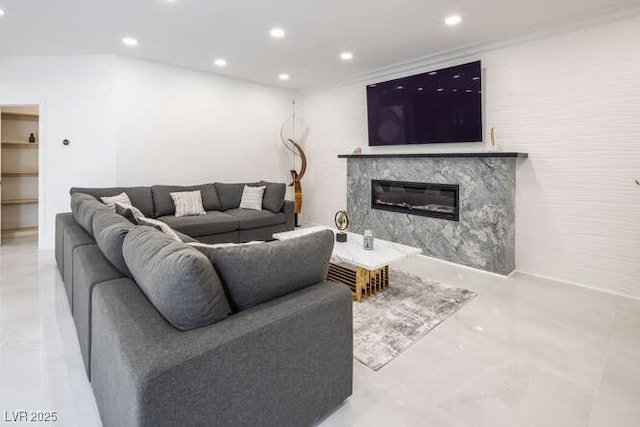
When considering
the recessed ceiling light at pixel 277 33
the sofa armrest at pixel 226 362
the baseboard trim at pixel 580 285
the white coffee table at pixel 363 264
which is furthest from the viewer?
the recessed ceiling light at pixel 277 33

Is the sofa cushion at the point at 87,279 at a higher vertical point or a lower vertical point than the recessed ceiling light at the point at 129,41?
lower

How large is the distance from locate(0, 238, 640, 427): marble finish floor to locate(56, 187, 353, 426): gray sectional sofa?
0.28m

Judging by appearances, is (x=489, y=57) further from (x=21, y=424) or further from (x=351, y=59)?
(x=21, y=424)

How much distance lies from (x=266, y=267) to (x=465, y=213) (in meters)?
3.32

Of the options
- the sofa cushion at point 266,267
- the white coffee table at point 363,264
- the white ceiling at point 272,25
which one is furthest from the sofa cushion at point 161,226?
the white ceiling at point 272,25

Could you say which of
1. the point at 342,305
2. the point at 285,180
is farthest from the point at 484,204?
the point at 285,180

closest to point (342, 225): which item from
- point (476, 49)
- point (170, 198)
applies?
point (170, 198)

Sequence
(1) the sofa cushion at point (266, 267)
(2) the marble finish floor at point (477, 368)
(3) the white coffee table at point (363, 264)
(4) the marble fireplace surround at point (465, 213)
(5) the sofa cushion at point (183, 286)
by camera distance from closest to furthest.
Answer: (5) the sofa cushion at point (183, 286) < (1) the sofa cushion at point (266, 267) < (2) the marble finish floor at point (477, 368) < (3) the white coffee table at point (363, 264) < (4) the marble fireplace surround at point (465, 213)

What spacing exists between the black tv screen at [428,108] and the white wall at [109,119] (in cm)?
273

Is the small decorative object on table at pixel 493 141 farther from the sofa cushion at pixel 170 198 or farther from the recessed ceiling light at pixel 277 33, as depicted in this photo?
the sofa cushion at pixel 170 198

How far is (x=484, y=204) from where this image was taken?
3.92 meters

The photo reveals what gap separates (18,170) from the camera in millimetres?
5793

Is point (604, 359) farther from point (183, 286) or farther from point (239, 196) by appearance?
point (239, 196)

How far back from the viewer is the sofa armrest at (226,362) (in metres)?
1.07
